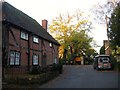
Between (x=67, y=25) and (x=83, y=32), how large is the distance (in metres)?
4.79

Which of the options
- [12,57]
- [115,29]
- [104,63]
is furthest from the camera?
[104,63]

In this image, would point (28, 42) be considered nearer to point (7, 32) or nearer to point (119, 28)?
point (7, 32)

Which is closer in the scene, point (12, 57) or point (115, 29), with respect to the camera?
point (12, 57)

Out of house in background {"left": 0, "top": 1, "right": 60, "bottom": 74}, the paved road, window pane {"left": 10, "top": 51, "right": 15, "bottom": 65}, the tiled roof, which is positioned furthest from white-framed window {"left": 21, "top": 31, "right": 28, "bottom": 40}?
the paved road

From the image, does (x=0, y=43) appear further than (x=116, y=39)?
No

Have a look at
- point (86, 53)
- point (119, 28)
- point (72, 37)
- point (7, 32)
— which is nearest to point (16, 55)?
point (7, 32)

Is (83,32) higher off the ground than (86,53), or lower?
higher

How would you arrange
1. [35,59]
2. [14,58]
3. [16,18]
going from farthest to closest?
[35,59] → [16,18] → [14,58]

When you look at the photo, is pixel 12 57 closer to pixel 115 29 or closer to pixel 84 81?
pixel 84 81

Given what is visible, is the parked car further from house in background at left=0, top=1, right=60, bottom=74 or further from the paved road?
the paved road

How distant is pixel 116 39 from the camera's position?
36.7m

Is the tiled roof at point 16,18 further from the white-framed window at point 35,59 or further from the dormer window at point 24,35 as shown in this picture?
the white-framed window at point 35,59

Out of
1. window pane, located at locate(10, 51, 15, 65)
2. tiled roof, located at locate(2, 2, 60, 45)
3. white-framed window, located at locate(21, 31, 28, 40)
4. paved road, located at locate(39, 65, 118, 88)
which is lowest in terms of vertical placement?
paved road, located at locate(39, 65, 118, 88)

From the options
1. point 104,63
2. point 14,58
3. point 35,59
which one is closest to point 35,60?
point 35,59
